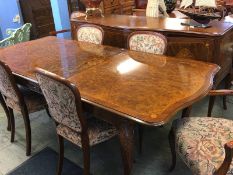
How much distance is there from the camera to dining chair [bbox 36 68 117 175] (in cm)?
144

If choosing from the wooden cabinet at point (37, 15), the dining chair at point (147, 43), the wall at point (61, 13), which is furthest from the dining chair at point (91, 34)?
the wooden cabinet at point (37, 15)

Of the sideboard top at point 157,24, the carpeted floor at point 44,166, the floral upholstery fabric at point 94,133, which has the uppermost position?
the sideboard top at point 157,24

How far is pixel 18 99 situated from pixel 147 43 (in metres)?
1.19

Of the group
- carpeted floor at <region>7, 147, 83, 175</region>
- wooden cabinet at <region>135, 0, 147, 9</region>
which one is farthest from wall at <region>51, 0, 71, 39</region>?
carpeted floor at <region>7, 147, 83, 175</region>

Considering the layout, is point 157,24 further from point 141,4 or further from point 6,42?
point 6,42

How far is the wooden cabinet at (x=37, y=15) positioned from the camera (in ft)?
15.9

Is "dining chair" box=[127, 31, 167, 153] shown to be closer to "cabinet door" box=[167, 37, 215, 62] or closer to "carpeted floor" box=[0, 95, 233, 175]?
"carpeted floor" box=[0, 95, 233, 175]

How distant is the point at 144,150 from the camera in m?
2.19

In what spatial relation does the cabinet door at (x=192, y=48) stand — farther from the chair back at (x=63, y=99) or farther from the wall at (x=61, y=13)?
the wall at (x=61, y=13)

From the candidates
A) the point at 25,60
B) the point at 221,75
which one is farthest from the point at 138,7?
the point at 25,60

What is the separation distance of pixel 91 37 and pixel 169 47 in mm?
823

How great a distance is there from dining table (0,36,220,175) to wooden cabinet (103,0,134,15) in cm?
242

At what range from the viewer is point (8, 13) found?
4832 millimetres

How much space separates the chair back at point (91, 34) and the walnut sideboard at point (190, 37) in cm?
23
